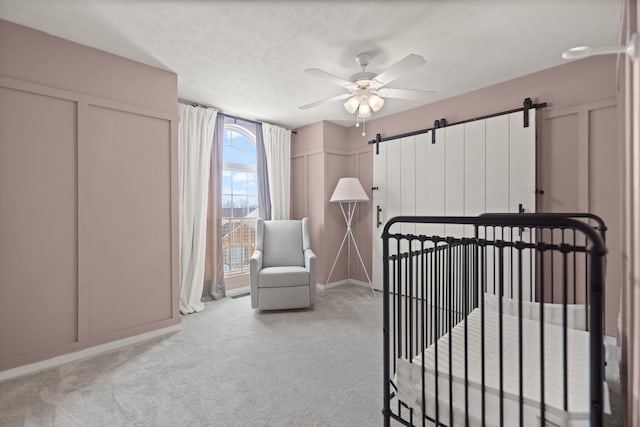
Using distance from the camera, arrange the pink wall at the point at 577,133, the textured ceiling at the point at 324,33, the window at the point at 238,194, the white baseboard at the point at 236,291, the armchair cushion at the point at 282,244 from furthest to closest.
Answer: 1. the window at the point at 238,194
2. the white baseboard at the point at 236,291
3. the armchair cushion at the point at 282,244
4. the pink wall at the point at 577,133
5. the textured ceiling at the point at 324,33

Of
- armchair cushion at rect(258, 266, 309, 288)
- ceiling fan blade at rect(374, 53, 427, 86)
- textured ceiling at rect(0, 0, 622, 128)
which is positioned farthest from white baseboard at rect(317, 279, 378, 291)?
ceiling fan blade at rect(374, 53, 427, 86)

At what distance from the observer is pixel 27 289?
2123 mm

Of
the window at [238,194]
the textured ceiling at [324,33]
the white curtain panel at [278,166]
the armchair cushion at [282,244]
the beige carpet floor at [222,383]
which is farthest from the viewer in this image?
the white curtain panel at [278,166]

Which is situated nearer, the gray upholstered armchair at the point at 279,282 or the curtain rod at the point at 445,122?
the curtain rod at the point at 445,122

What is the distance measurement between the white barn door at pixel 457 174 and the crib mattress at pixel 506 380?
1.60 m

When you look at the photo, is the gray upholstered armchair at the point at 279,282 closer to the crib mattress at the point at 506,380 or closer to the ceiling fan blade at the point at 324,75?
the ceiling fan blade at the point at 324,75

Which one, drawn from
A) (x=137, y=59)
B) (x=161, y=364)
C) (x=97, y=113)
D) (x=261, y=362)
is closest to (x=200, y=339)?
(x=161, y=364)

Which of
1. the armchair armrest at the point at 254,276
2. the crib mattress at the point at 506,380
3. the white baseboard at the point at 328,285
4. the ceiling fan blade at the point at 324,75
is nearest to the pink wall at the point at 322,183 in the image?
the white baseboard at the point at 328,285

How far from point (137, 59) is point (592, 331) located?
133 inches

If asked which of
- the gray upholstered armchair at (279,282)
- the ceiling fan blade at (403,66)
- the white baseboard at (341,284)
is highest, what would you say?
the ceiling fan blade at (403,66)

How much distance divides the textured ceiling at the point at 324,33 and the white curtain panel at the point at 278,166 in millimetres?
1412

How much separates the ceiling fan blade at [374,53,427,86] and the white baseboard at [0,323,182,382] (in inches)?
114

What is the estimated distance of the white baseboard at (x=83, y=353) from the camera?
2.06 metres

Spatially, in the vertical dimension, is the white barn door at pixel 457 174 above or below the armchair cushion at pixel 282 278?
above
